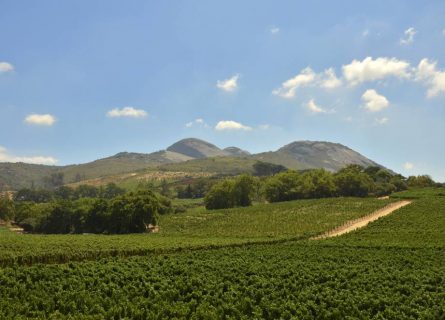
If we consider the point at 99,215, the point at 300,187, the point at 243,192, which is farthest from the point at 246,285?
the point at 300,187

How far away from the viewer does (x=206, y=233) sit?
86.2 metres

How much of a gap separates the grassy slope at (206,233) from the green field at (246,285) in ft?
11.2

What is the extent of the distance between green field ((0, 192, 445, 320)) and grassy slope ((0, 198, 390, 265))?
11.2 feet

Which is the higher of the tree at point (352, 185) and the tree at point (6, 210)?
the tree at point (352, 185)

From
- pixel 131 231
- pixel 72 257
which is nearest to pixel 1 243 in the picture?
pixel 72 257

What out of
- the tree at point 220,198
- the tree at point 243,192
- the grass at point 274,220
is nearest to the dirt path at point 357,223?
the grass at point 274,220

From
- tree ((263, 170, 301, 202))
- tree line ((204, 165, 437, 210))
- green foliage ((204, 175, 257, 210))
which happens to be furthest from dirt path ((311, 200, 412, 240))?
green foliage ((204, 175, 257, 210))

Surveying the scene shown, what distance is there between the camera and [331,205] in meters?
115

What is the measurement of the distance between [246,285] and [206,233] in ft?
162

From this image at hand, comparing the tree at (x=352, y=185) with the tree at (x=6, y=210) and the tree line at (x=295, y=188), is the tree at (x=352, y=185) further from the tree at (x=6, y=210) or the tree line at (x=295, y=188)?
the tree at (x=6, y=210)

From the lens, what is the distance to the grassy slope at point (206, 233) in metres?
54.8

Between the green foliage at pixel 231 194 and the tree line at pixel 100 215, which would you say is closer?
the tree line at pixel 100 215

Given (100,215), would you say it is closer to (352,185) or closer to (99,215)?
(99,215)

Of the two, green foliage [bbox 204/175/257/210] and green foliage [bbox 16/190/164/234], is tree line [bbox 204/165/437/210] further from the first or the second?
green foliage [bbox 16/190/164/234]
